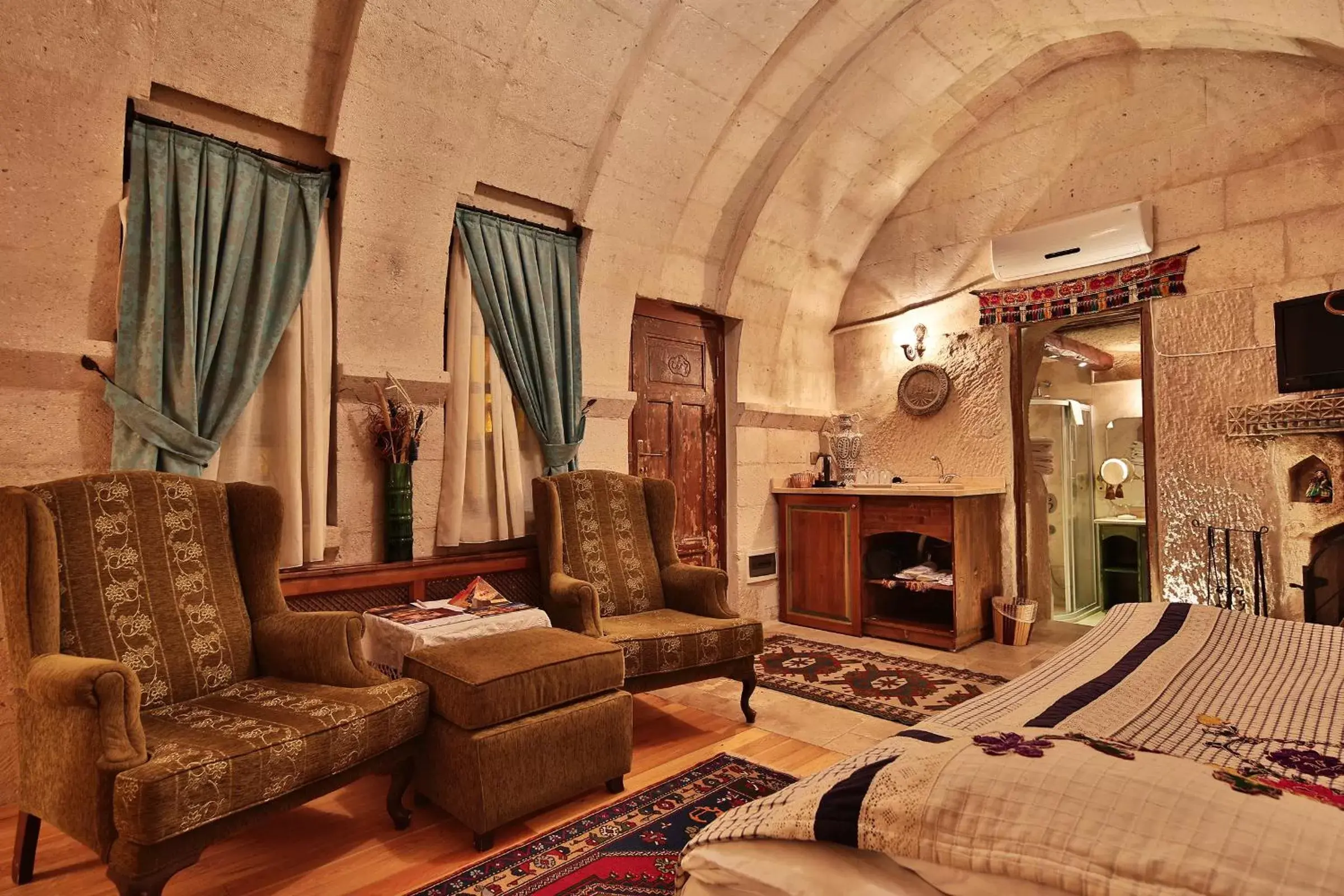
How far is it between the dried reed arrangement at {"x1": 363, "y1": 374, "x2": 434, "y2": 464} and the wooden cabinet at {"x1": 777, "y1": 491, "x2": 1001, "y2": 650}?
282cm

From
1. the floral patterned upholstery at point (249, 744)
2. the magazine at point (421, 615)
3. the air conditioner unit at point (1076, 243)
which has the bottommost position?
the floral patterned upholstery at point (249, 744)

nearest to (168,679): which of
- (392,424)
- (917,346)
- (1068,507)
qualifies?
(392,424)

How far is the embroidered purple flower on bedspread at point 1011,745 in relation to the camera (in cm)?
89

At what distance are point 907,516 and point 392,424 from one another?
121 inches

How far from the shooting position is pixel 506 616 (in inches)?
112

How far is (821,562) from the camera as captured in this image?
5078 mm

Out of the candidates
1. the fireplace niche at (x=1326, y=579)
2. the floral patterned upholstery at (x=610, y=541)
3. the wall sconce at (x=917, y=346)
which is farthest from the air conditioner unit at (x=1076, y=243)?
the floral patterned upholstery at (x=610, y=541)

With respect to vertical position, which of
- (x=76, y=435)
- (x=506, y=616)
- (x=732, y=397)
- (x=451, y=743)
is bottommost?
(x=451, y=743)

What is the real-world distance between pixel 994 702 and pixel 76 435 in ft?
9.93

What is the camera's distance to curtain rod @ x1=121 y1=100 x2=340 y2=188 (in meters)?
2.71

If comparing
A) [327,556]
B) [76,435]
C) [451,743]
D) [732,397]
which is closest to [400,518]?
[327,556]

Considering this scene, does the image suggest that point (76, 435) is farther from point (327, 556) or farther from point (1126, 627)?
point (1126, 627)

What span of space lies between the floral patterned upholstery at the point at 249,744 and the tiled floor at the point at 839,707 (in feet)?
4.67

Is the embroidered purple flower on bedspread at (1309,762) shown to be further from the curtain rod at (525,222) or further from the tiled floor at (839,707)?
the curtain rod at (525,222)
